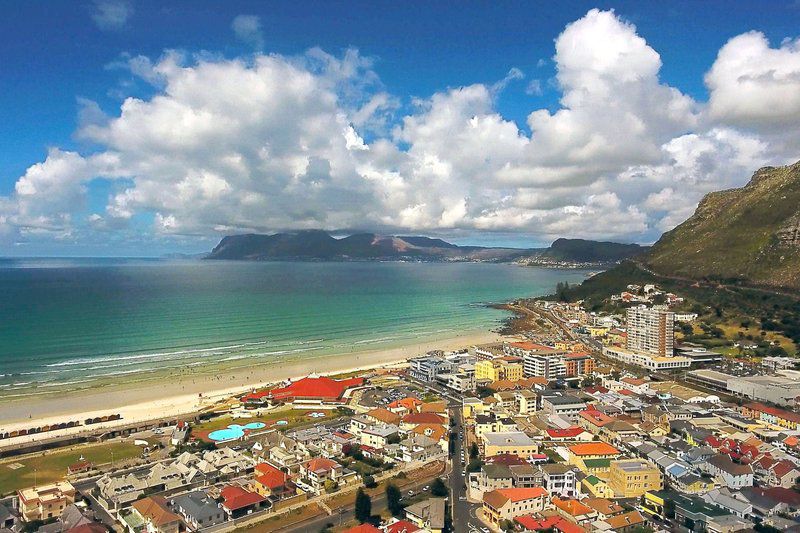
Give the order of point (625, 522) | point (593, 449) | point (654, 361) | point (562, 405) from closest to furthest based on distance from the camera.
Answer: point (625, 522) → point (593, 449) → point (562, 405) → point (654, 361)

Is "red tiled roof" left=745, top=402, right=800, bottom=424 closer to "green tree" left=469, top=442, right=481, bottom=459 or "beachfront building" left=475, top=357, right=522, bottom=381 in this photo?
"beachfront building" left=475, top=357, right=522, bottom=381

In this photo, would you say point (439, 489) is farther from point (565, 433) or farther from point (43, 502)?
point (43, 502)

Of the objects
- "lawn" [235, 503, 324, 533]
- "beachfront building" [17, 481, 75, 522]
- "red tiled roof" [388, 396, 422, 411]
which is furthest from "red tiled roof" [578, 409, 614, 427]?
"beachfront building" [17, 481, 75, 522]

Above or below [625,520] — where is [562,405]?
above

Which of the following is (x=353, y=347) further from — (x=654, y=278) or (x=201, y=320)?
(x=654, y=278)

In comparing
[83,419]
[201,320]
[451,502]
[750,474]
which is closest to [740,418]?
[750,474]

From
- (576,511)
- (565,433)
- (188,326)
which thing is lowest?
(576,511)

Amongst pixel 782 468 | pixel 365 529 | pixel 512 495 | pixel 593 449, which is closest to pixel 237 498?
pixel 365 529
